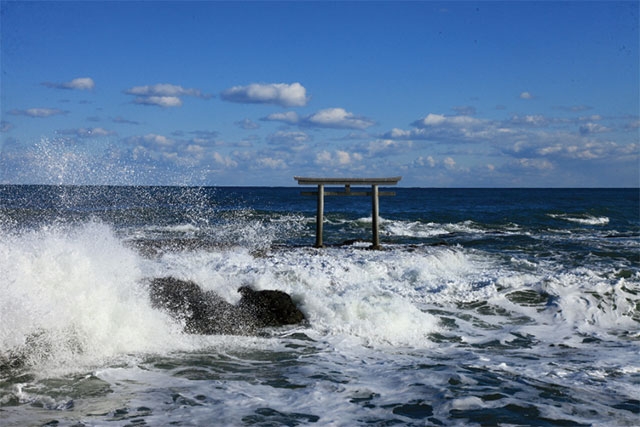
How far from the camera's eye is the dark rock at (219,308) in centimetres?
796

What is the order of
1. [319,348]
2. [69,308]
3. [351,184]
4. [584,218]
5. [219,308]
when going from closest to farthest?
[69,308] < [319,348] < [219,308] < [351,184] < [584,218]

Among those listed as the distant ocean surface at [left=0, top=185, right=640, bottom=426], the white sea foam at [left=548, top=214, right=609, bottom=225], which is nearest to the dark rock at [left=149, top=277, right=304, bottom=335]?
the distant ocean surface at [left=0, top=185, right=640, bottom=426]

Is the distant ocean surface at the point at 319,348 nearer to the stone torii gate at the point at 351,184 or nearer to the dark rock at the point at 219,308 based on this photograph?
the dark rock at the point at 219,308

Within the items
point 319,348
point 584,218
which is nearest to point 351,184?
point 319,348

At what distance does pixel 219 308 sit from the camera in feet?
27.4

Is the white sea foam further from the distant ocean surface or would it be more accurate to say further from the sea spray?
the sea spray

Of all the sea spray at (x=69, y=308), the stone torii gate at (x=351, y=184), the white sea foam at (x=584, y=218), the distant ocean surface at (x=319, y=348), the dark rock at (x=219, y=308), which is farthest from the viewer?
the white sea foam at (x=584, y=218)

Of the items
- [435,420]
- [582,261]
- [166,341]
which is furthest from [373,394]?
[582,261]

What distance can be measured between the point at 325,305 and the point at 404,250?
320 inches

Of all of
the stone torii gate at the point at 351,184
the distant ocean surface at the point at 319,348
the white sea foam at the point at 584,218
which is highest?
the stone torii gate at the point at 351,184

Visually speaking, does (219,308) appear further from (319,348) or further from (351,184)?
(351,184)

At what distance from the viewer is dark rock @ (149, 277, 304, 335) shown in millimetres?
7961

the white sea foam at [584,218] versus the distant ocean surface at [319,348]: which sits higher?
the white sea foam at [584,218]

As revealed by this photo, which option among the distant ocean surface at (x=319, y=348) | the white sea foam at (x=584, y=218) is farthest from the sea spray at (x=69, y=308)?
the white sea foam at (x=584, y=218)
